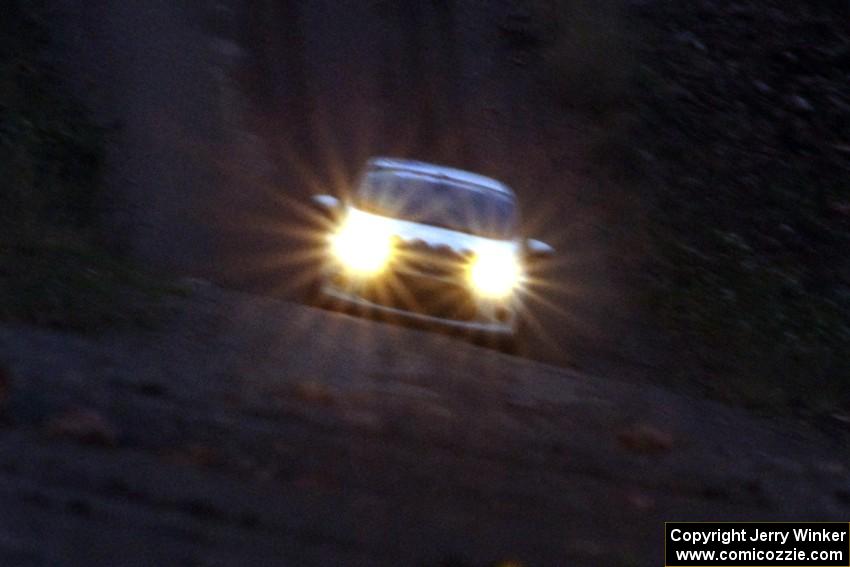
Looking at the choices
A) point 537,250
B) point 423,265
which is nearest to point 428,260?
point 423,265

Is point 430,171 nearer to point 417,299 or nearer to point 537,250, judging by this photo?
point 537,250

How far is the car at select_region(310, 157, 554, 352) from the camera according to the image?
41.3 feet

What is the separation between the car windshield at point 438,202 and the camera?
13.4 m

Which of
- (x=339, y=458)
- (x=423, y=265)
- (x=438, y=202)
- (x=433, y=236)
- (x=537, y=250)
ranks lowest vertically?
(x=339, y=458)

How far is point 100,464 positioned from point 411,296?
6.23 metres

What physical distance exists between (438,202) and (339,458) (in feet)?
21.8

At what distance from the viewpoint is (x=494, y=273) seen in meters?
12.9

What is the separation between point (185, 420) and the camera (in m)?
7.46

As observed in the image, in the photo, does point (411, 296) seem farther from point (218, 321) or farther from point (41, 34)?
point (41, 34)

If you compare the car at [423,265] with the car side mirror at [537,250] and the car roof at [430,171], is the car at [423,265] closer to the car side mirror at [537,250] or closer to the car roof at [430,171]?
the car side mirror at [537,250]

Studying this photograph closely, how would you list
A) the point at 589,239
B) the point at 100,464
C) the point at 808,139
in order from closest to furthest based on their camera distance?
the point at 100,464, the point at 589,239, the point at 808,139

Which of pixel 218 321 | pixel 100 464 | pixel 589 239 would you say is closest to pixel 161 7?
pixel 589 239

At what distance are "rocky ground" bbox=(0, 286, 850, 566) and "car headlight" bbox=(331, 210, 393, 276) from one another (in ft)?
5.59

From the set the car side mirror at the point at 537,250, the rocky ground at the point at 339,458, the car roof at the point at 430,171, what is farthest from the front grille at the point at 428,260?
the rocky ground at the point at 339,458
